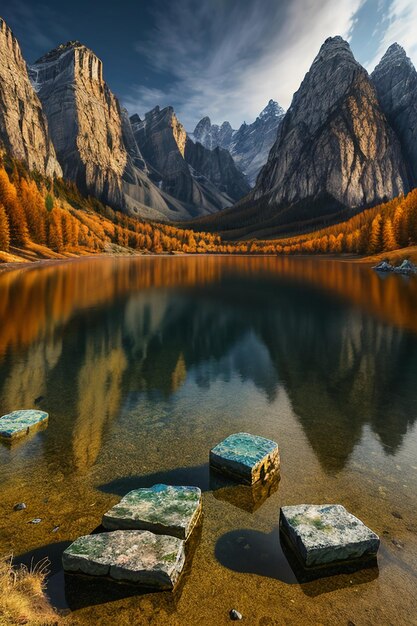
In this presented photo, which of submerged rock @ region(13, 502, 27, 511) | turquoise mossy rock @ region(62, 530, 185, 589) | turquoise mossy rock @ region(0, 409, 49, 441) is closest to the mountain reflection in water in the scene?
turquoise mossy rock @ region(0, 409, 49, 441)

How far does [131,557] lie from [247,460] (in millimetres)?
4531

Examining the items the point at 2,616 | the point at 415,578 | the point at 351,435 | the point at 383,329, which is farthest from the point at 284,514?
the point at 383,329

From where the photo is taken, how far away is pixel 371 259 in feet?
440

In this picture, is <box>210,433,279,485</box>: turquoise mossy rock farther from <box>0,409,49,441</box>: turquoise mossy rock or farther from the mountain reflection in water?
<box>0,409,49,441</box>: turquoise mossy rock

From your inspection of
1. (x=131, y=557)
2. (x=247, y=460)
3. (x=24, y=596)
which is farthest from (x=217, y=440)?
(x=24, y=596)

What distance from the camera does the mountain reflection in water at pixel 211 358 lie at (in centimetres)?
1520

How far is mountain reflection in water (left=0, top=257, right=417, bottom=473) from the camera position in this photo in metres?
15.2

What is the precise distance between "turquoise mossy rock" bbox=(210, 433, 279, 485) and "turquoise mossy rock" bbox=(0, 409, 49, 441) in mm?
7424

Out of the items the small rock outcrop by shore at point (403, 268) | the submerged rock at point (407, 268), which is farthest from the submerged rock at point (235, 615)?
the submerged rock at point (407, 268)

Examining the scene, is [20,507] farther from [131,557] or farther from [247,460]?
[247,460]

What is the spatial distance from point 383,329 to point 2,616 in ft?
114

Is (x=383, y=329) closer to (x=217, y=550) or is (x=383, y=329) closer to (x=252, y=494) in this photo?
(x=252, y=494)

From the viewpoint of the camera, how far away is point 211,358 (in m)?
25.3

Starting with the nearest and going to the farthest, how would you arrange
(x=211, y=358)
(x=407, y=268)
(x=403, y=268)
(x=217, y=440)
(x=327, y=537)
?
(x=327, y=537) < (x=217, y=440) < (x=211, y=358) < (x=407, y=268) < (x=403, y=268)
